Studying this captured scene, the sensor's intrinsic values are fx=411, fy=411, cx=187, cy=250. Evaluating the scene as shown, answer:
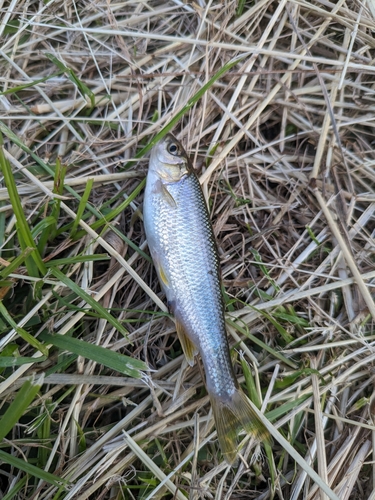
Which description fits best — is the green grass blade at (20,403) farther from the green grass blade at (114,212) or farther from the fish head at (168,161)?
the fish head at (168,161)

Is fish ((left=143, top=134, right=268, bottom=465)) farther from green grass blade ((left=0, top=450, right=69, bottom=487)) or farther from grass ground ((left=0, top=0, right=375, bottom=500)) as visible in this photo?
green grass blade ((left=0, top=450, right=69, bottom=487))

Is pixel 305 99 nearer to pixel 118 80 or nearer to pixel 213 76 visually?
pixel 213 76

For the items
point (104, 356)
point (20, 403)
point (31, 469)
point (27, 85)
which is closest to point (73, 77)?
point (27, 85)

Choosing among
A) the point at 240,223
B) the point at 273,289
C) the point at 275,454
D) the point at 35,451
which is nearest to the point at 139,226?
the point at 240,223

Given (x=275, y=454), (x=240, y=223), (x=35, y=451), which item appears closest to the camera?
(x=35, y=451)

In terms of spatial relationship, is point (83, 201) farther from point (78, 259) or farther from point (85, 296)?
point (85, 296)
